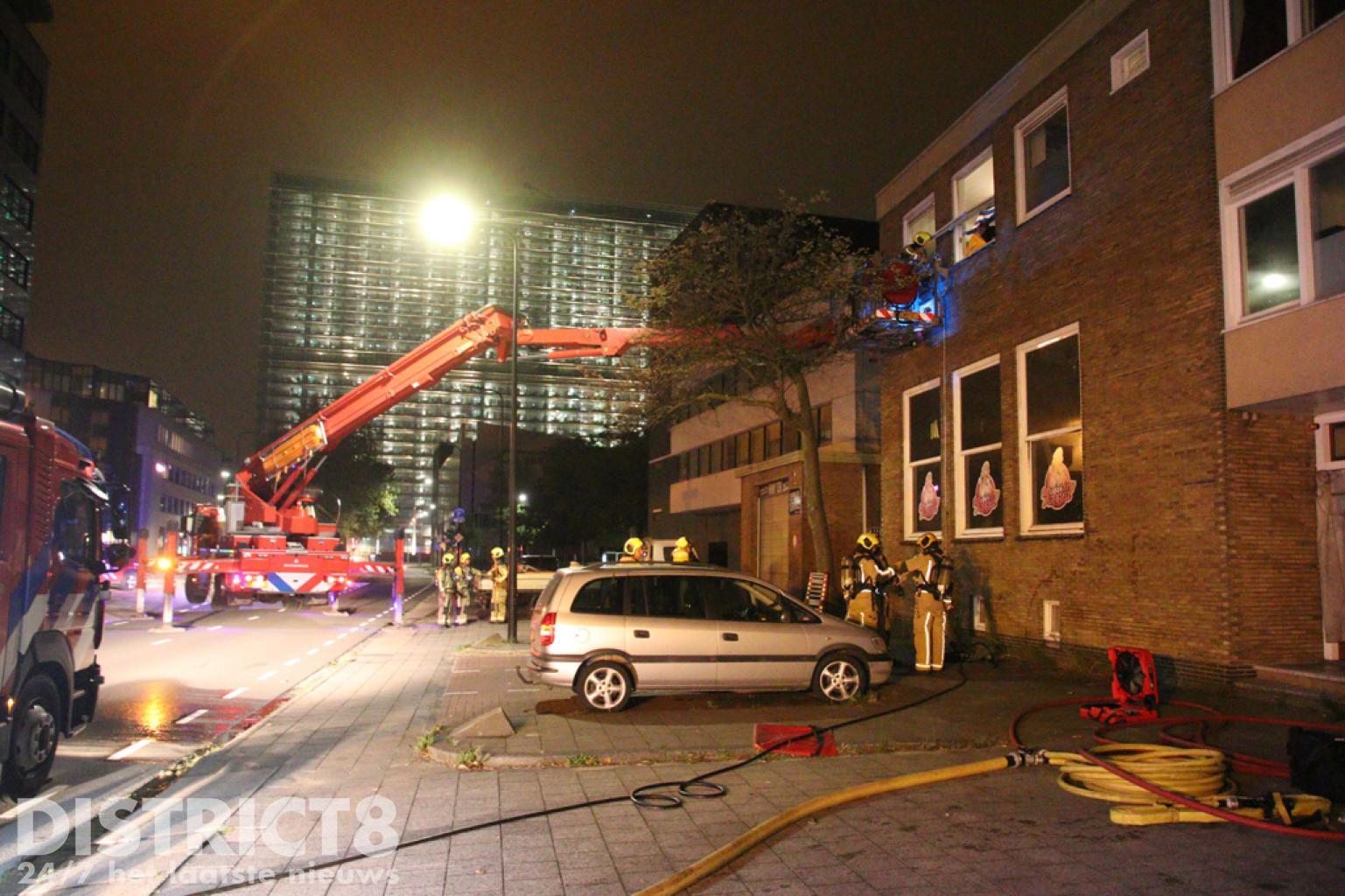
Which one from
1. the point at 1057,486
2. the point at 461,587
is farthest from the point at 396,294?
the point at 1057,486

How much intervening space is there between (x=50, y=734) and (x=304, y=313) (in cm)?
19392

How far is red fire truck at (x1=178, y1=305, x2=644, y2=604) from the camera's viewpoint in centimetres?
2189

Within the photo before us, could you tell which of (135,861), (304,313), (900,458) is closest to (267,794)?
(135,861)

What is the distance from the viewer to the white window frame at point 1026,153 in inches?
555

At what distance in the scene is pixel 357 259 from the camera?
192 meters

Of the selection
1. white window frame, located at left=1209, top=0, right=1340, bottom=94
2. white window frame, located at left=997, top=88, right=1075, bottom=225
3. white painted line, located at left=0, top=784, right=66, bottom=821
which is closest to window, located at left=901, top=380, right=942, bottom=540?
white window frame, located at left=997, top=88, right=1075, bottom=225

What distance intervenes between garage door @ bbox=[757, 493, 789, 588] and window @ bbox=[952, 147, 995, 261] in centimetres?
895

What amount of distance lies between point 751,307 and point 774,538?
9.64m

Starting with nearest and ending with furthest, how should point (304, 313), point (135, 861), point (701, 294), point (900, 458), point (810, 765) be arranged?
1. point (135, 861)
2. point (810, 765)
3. point (701, 294)
4. point (900, 458)
5. point (304, 313)

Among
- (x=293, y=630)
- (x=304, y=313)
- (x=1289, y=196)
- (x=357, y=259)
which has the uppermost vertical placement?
(x=357, y=259)

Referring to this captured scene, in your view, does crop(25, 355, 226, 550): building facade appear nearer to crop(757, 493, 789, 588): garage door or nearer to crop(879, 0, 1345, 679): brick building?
crop(757, 493, 789, 588): garage door

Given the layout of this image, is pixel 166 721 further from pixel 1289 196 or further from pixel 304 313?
pixel 304 313

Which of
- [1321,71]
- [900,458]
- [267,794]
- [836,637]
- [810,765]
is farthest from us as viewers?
[900,458]

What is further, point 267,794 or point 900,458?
point 900,458
